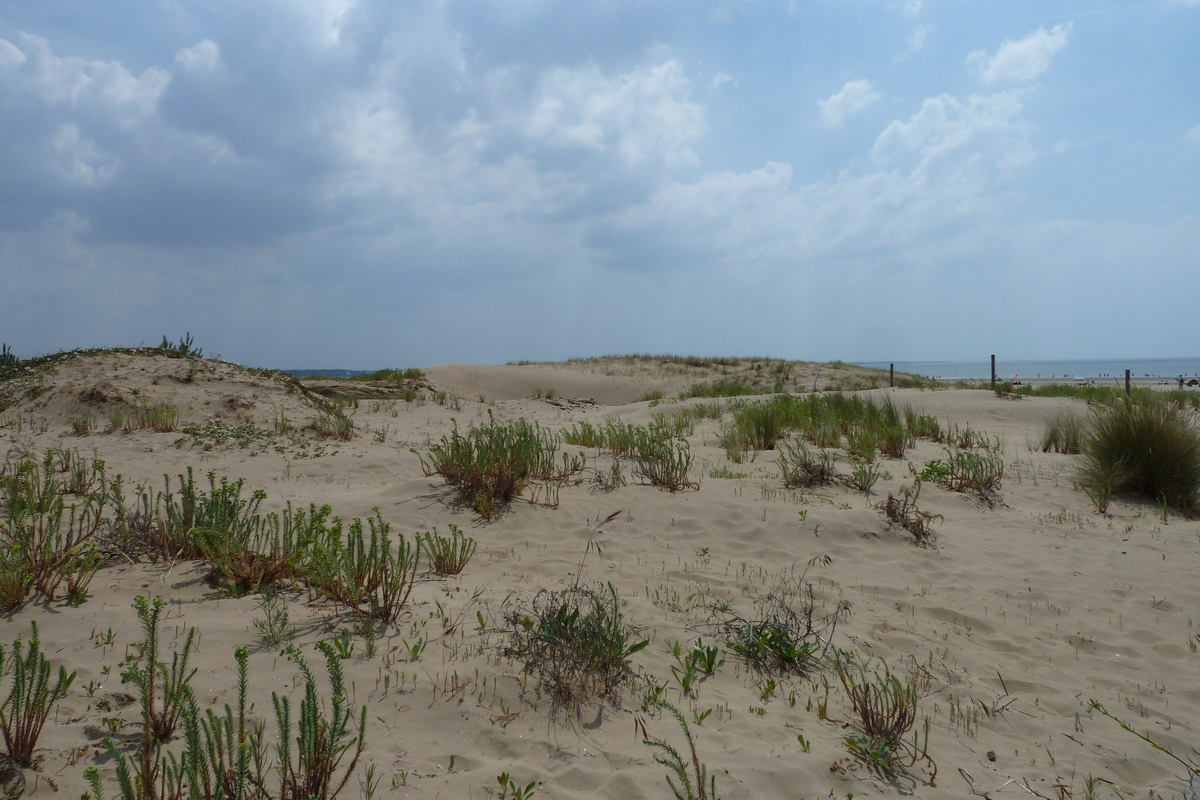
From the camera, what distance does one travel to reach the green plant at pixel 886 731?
240 centimetres

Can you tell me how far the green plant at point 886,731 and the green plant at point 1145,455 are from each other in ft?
16.3

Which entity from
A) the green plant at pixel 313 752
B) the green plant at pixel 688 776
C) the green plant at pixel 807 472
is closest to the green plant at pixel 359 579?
the green plant at pixel 313 752

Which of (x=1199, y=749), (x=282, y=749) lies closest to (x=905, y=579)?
(x=1199, y=749)

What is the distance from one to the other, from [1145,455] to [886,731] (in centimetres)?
593

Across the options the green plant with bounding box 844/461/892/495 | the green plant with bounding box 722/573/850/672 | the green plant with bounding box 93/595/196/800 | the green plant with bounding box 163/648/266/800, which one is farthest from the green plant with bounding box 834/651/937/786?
the green plant with bounding box 844/461/892/495

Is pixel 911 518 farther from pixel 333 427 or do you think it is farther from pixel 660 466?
pixel 333 427

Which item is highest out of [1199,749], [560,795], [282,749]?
[282,749]

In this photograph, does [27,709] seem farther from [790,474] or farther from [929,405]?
[929,405]

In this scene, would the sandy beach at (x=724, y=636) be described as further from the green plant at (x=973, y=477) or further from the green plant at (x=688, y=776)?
the green plant at (x=973, y=477)

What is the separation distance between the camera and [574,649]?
2900 mm

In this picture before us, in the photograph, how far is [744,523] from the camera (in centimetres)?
525

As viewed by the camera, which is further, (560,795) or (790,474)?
(790,474)

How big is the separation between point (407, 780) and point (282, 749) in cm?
44

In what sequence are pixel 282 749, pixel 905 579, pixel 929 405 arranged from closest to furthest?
pixel 282 749
pixel 905 579
pixel 929 405
